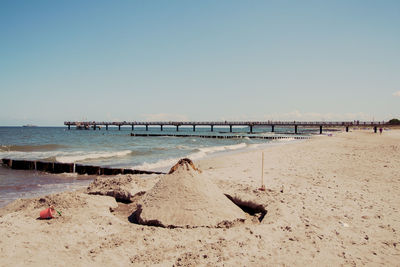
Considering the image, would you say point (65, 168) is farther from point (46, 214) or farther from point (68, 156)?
point (46, 214)

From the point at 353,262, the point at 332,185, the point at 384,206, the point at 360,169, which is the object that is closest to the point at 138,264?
the point at 353,262

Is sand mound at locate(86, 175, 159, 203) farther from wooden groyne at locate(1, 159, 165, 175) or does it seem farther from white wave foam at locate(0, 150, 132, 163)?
white wave foam at locate(0, 150, 132, 163)

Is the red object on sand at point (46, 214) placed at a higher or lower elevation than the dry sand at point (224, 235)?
higher

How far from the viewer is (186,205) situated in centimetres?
523

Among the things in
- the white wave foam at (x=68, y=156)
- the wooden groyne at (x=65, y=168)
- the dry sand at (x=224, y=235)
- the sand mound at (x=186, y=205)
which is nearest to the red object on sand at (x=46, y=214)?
the dry sand at (x=224, y=235)

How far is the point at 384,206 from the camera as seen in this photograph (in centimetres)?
616

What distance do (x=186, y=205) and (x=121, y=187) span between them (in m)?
2.55

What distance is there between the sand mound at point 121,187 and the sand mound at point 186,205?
121 cm

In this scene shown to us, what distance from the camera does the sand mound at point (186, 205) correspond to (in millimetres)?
5035

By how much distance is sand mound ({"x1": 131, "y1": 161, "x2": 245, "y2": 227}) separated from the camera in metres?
5.04

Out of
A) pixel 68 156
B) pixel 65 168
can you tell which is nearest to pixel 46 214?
pixel 65 168

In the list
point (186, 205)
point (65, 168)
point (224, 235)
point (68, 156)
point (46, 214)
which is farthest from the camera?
point (68, 156)

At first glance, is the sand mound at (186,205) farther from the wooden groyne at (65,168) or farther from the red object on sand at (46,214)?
the wooden groyne at (65,168)

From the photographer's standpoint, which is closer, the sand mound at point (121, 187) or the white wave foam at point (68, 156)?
the sand mound at point (121, 187)
